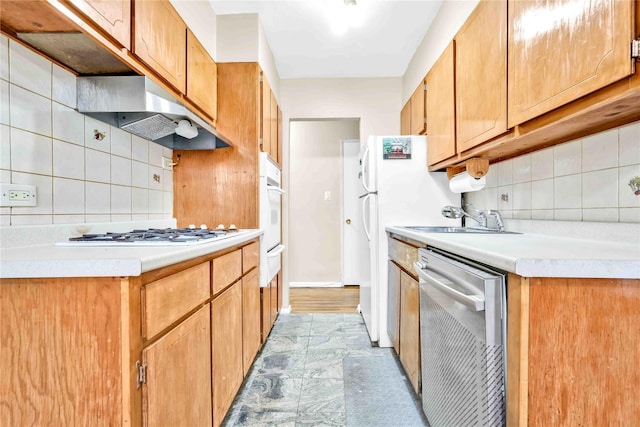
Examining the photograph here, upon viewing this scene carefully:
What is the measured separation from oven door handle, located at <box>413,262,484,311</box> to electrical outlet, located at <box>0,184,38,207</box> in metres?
1.49

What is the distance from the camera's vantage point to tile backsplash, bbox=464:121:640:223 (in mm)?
1119

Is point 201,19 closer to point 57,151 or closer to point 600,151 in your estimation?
point 57,151

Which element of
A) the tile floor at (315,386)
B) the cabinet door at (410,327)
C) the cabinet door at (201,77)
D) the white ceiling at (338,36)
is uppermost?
the white ceiling at (338,36)

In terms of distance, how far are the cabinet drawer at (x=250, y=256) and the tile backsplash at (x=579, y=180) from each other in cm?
152

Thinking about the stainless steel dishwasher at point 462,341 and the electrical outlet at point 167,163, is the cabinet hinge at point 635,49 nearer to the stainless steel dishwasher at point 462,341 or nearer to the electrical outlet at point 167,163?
the stainless steel dishwasher at point 462,341

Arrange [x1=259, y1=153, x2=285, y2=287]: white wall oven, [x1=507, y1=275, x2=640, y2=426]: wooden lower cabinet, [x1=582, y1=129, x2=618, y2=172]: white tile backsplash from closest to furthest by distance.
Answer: [x1=507, y1=275, x2=640, y2=426]: wooden lower cabinet < [x1=582, y1=129, x2=618, y2=172]: white tile backsplash < [x1=259, y1=153, x2=285, y2=287]: white wall oven

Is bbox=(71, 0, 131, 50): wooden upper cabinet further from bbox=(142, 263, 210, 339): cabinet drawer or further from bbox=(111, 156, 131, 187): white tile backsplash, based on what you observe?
bbox=(142, 263, 210, 339): cabinet drawer

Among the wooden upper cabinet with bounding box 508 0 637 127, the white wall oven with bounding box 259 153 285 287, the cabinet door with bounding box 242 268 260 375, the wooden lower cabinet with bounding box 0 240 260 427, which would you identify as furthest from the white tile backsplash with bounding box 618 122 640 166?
the white wall oven with bounding box 259 153 285 287

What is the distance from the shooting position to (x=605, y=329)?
75cm

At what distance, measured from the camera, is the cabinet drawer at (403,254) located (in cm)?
169

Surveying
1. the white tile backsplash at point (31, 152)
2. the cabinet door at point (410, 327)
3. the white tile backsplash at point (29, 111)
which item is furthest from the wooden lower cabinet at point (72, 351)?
the cabinet door at point (410, 327)

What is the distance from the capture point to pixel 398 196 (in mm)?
2326

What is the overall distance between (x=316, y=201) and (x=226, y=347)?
9.54ft

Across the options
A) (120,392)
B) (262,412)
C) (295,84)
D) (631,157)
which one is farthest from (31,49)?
(295,84)
